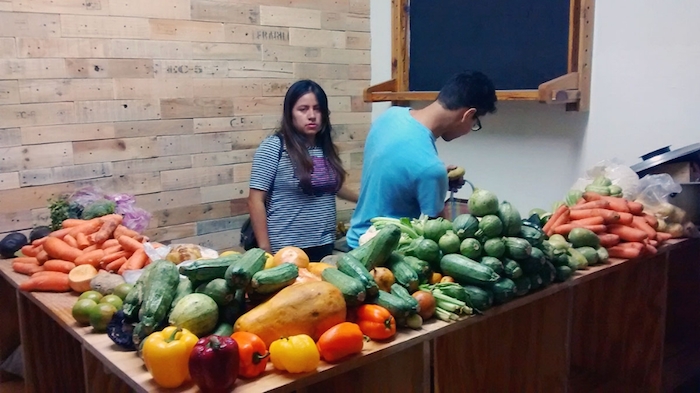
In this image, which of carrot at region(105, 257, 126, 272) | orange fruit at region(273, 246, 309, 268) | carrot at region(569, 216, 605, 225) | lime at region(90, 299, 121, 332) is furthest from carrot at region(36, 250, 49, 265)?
carrot at region(569, 216, 605, 225)

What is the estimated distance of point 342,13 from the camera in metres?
4.31

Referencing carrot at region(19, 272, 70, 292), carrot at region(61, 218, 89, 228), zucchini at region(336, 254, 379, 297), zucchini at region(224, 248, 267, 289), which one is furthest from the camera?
carrot at region(61, 218, 89, 228)

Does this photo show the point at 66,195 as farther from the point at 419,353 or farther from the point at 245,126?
the point at 419,353

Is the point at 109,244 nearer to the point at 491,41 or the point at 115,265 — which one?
the point at 115,265

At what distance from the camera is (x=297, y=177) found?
318 centimetres

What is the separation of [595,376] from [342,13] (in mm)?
2809

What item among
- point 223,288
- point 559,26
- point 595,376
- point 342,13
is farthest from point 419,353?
point 342,13

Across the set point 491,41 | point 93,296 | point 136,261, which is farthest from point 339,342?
point 491,41

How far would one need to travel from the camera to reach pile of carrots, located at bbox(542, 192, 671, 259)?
8.09 feet

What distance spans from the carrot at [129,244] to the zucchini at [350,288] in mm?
1021

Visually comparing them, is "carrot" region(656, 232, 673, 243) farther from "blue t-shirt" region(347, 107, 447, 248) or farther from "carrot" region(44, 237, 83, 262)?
"carrot" region(44, 237, 83, 262)

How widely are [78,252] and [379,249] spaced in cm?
128

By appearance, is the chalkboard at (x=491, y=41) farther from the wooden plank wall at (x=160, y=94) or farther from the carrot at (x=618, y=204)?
the carrot at (x=618, y=204)

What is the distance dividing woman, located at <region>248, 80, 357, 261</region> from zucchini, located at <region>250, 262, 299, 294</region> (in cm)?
149
